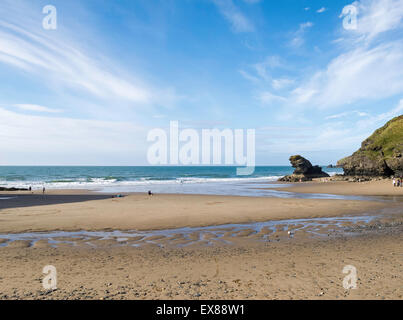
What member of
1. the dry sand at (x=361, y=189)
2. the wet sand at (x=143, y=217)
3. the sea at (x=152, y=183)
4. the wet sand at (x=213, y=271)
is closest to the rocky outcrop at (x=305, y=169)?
the sea at (x=152, y=183)

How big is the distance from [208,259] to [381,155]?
202 feet

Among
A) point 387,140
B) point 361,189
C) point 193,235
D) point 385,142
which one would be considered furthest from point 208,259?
point 387,140

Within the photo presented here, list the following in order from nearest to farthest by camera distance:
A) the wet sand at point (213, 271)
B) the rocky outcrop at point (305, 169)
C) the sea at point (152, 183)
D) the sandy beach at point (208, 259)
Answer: the wet sand at point (213, 271) < the sandy beach at point (208, 259) < the sea at point (152, 183) < the rocky outcrop at point (305, 169)

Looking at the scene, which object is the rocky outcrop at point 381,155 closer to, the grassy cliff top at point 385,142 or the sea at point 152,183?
the grassy cliff top at point 385,142

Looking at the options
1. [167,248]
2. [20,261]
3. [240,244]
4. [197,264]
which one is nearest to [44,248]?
[20,261]

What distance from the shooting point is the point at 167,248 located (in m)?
10.5

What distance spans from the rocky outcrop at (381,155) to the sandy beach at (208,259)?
44.2 meters

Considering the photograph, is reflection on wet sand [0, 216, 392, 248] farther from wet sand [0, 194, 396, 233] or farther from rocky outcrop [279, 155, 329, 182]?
rocky outcrop [279, 155, 329, 182]

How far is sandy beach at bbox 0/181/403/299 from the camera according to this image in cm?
629

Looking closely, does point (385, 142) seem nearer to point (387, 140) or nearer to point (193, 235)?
point (387, 140)

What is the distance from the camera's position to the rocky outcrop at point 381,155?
5133 cm
